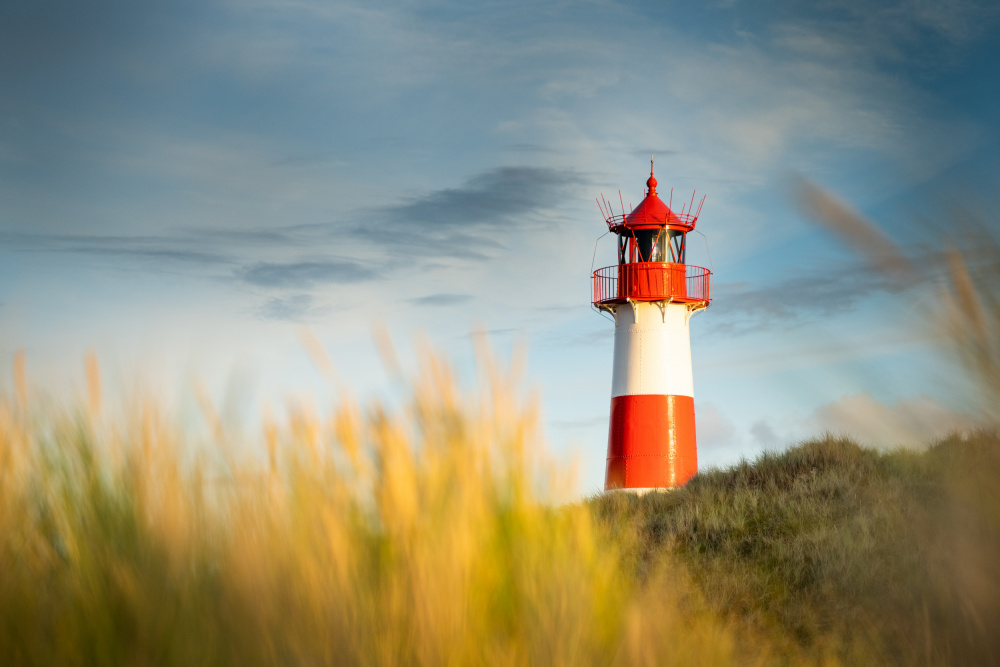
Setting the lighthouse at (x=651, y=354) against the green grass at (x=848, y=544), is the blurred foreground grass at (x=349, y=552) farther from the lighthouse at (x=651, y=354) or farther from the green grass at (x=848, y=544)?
the lighthouse at (x=651, y=354)

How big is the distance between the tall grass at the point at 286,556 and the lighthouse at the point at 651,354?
14146mm

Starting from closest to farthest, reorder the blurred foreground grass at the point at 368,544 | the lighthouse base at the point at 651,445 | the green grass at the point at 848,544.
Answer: the blurred foreground grass at the point at 368,544, the green grass at the point at 848,544, the lighthouse base at the point at 651,445

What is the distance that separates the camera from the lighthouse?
56.9 feet

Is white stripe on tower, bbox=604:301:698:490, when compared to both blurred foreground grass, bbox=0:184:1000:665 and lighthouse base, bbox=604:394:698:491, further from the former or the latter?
blurred foreground grass, bbox=0:184:1000:665

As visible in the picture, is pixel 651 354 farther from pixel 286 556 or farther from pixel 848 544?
pixel 286 556

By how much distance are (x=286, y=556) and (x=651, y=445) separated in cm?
1518

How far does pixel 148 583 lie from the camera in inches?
98.7

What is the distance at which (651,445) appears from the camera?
17328 millimetres

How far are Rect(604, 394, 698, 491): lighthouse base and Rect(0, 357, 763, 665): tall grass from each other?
1413 cm

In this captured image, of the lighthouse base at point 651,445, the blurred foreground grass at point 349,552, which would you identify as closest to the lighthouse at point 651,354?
the lighthouse base at point 651,445

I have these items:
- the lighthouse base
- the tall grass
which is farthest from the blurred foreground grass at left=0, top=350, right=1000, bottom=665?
the lighthouse base

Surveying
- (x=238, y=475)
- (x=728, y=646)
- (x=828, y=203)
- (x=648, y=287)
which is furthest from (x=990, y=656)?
(x=648, y=287)

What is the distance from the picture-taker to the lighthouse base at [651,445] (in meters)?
17.2

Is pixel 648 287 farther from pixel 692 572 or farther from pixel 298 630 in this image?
pixel 298 630
